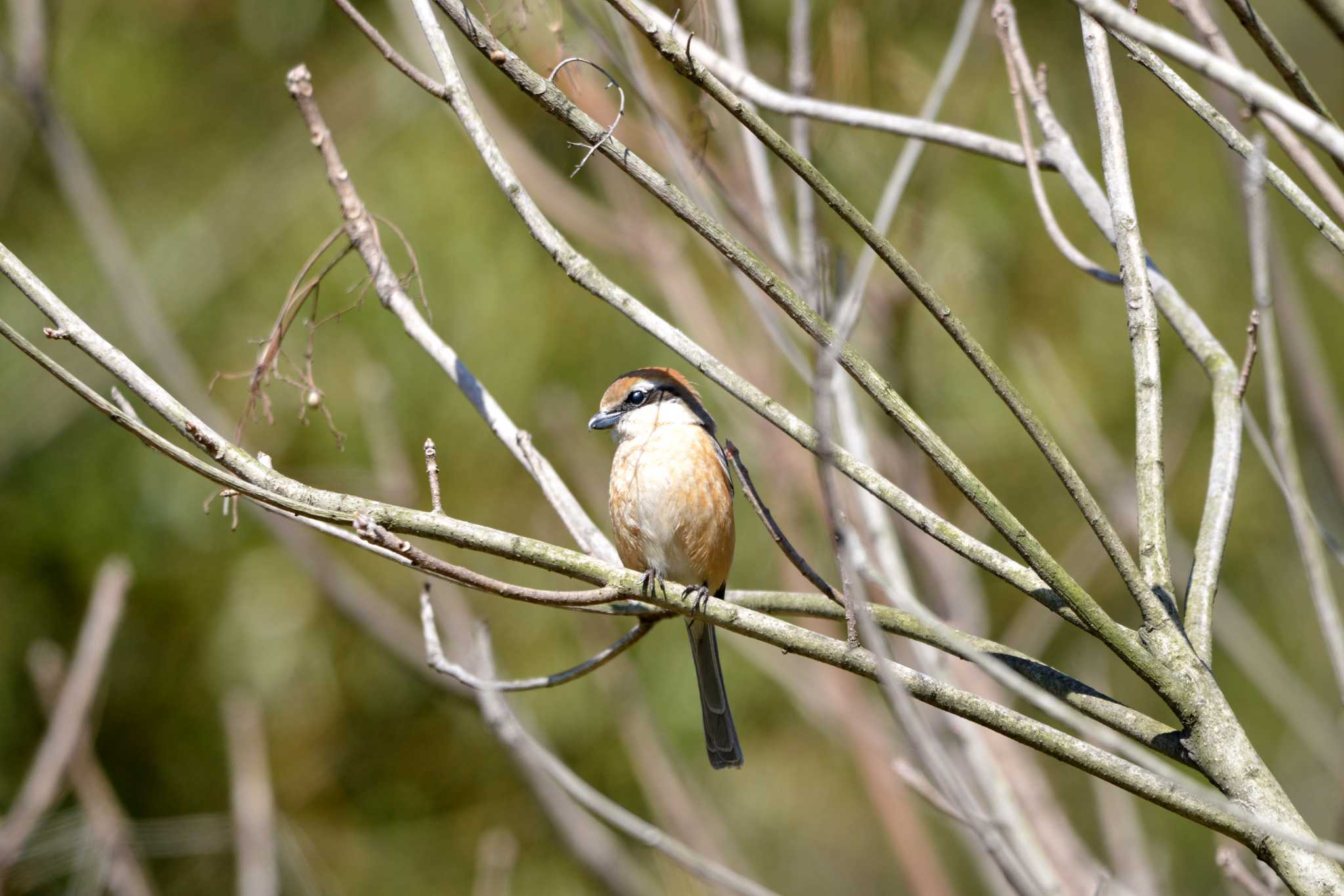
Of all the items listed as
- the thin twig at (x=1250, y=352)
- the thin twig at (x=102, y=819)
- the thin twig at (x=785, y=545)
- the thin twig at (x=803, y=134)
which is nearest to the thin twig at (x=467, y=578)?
the thin twig at (x=785, y=545)

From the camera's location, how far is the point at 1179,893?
5230 mm

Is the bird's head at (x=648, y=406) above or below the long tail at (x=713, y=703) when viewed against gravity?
above

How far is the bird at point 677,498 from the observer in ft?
9.37

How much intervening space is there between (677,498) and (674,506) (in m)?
0.02

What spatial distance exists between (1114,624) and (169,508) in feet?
11.9

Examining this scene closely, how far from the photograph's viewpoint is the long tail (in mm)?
2869

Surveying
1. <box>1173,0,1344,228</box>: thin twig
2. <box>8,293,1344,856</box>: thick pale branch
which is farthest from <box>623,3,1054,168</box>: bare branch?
<box>8,293,1344,856</box>: thick pale branch

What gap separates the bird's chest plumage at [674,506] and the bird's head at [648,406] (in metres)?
0.04

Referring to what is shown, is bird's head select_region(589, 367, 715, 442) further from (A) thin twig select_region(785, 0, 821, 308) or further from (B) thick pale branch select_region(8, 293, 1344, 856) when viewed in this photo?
(B) thick pale branch select_region(8, 293, 1344, 856)

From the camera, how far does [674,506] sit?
112 inches

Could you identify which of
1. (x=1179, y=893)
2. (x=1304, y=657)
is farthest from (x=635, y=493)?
(x=1179, y=893)

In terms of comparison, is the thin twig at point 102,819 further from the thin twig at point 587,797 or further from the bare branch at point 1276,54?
the bare branch at point 1276,54

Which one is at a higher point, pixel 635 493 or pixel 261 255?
pixel 261 255

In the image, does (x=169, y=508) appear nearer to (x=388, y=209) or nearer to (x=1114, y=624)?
(x=388, y=209)
